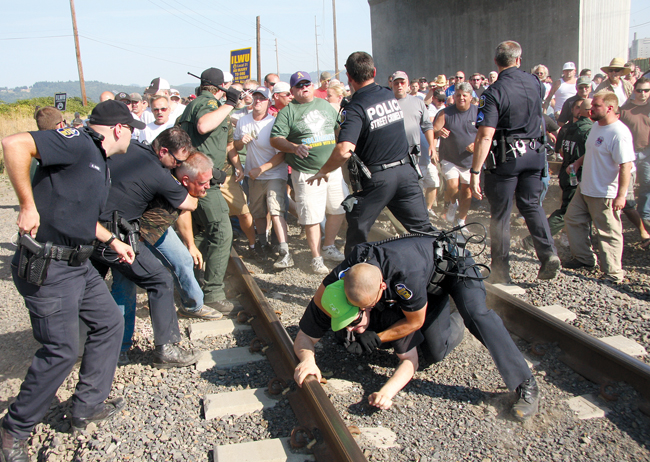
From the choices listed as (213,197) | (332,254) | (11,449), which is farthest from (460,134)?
(11,449)

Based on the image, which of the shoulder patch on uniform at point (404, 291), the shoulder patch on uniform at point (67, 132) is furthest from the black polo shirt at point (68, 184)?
the shoulder patch on uniform at point (404, 291)

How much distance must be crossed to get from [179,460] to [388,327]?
1482 millimetres

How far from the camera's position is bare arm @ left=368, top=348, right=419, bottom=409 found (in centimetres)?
302

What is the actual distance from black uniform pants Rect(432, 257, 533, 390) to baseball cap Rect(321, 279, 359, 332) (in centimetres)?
79

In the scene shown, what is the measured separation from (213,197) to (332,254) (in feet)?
5.82

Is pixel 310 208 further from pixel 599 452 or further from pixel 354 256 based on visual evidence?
pixel 599 452

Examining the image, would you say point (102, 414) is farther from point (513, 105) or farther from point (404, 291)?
point (513, 105)

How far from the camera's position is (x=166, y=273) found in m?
3.84

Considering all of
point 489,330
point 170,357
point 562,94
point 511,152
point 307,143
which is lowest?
point 170,357

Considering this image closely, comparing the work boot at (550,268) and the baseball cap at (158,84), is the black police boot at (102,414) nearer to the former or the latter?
the work boot at (550,268)

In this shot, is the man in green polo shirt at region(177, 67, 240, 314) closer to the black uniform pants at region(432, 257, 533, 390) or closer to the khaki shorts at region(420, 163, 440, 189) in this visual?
the black uniform pants at region(432, 257, 533, 390)

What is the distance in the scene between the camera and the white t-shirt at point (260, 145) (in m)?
6.25

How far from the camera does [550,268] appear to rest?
4898 mm

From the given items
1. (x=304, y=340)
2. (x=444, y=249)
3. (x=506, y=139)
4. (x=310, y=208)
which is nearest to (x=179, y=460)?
(x=304, y=340)
